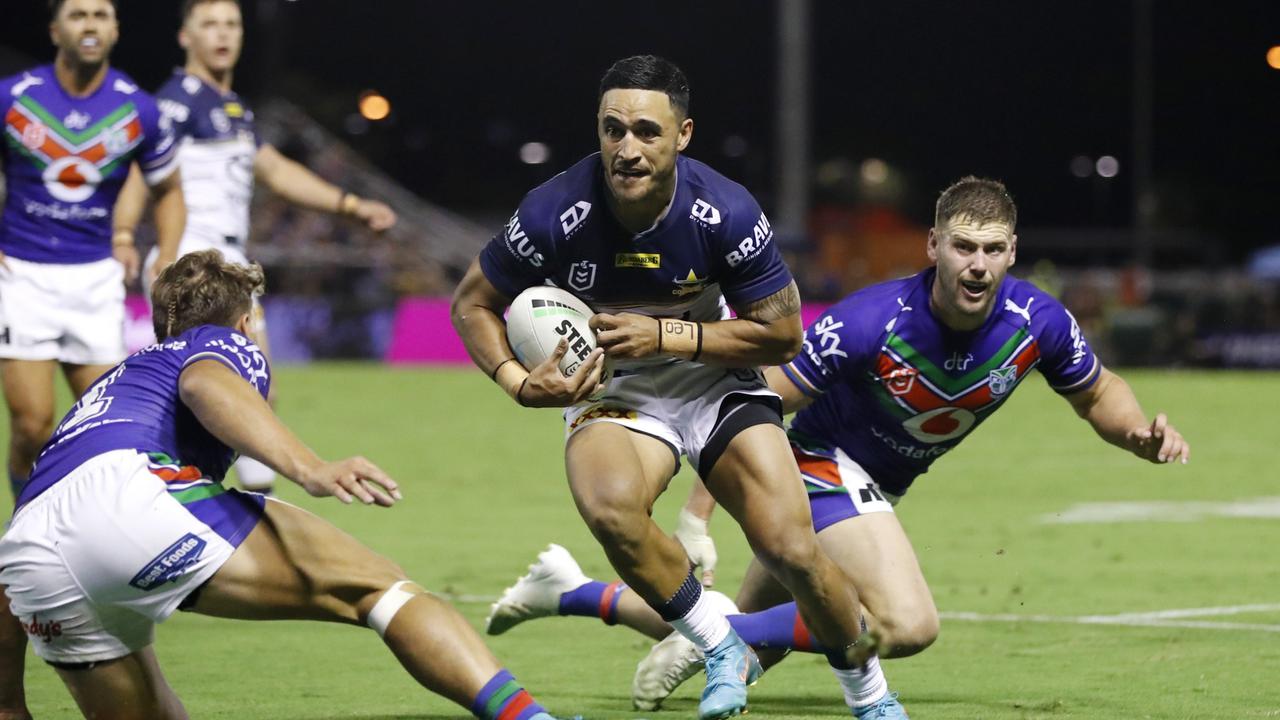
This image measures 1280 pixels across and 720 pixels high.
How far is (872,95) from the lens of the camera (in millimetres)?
47281

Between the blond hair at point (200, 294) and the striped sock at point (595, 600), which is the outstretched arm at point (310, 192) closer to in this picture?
the striped sock at point (595, 600)

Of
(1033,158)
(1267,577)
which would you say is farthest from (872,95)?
(1267,577)

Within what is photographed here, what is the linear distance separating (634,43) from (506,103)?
408cm

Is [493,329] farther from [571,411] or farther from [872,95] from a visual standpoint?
[872,95]

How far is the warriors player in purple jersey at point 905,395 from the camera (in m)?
6.14

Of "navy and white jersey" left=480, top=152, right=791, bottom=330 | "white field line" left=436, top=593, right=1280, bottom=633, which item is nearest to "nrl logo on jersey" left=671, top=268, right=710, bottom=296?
"navy and white jersey" left=480, top=152, right=791, bottom=330

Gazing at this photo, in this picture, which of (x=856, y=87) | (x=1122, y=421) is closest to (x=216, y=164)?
(x=1122, y=421)

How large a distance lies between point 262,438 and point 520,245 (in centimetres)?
148

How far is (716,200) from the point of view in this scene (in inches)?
224

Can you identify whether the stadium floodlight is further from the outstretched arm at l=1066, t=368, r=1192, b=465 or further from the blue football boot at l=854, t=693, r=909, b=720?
the blue football boot at l=854, t=693, r=909, b=720

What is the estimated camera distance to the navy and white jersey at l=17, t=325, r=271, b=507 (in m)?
4.69

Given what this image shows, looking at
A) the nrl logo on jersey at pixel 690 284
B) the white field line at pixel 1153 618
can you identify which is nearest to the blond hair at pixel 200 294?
the nrl logo on jersey at pixel 690 284

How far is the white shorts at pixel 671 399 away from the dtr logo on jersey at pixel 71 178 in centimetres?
334

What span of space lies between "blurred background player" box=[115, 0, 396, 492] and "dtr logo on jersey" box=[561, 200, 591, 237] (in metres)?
4.00
